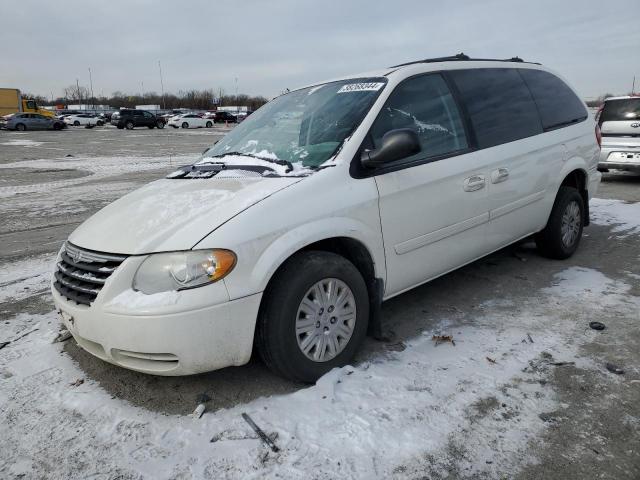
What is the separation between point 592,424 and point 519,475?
1.87ft

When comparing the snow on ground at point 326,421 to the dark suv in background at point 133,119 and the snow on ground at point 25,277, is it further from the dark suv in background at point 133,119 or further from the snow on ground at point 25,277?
the dark suv in background at point 133,119

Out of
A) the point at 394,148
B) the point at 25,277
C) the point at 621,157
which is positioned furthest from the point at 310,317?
the point at 621,157

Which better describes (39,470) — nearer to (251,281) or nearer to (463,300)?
(251,281)

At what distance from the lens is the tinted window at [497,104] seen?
3.72m

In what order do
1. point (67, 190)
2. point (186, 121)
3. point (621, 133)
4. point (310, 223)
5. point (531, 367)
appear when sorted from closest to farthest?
point (310, 223), point (531, 367), point (621, 133), point (67, 190), point (186, 121)

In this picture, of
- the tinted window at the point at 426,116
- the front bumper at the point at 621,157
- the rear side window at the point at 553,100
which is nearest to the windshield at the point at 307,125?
the tinted window at the point at 426,116

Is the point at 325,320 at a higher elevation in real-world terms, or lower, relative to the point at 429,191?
lower

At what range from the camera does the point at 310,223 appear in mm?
2660

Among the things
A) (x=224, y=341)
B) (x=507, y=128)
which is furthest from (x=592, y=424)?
(x=507, y=128)

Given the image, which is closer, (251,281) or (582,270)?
(251,281)

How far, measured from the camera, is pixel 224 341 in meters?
2.47

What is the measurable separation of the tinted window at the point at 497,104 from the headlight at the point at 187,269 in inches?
87.9

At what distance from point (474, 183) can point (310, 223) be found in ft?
4.87

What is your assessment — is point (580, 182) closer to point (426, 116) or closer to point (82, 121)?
point (426, 116)
